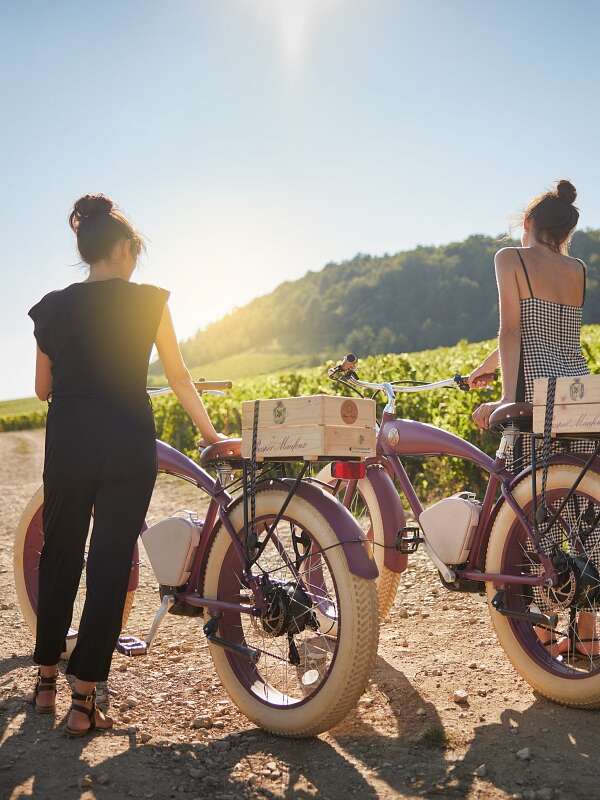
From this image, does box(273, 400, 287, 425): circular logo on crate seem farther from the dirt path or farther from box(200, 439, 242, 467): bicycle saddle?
the dirt path

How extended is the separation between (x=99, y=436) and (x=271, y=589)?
0.97 metres

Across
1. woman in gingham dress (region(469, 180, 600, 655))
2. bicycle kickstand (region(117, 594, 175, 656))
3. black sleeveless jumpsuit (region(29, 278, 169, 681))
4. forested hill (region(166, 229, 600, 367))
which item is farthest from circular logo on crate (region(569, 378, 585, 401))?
forested hill (region(166, 229, 600, 367))

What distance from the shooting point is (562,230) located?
4.07 metres

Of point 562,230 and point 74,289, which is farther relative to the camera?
point 562,230

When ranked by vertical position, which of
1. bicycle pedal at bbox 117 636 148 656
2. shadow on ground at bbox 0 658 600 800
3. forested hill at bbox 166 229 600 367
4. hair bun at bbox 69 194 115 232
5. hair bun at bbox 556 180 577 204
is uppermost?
forested hill at bbox 166 229 600 367

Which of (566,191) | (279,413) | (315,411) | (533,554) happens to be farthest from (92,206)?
(533,554)

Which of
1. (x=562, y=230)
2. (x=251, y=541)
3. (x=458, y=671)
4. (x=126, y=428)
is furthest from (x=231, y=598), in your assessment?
(x=562, y=230)

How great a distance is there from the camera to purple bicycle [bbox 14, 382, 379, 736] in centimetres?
325

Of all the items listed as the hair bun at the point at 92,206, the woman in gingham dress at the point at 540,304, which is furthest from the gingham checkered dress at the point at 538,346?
the hair bun at the point at 92,206

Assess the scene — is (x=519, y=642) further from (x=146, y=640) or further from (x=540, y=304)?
(x=146, y=640)

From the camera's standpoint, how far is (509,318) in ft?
13.2

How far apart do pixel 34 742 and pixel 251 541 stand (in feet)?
3.97

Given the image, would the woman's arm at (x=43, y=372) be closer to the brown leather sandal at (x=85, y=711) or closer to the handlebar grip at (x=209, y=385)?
the handlebar grip at (x=209, y=385)

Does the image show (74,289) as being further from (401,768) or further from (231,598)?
(401,768)
